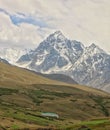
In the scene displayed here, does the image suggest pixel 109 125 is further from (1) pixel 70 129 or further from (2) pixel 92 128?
(1) pixel 70 129

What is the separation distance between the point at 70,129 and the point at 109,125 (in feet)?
51.1

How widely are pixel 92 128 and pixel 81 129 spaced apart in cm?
395

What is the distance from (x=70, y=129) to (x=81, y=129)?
9.71 meters

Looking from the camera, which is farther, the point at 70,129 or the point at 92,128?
the point at 70,129

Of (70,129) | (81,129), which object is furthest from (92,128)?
(70,129)

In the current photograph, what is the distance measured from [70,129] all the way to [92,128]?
12832 mm

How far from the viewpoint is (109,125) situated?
138 metres

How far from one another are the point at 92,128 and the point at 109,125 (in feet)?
21.0

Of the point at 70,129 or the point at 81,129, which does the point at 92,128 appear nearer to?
the point at 81,129

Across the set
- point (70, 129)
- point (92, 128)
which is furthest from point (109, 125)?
point (70, 129)

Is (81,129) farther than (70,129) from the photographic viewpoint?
No

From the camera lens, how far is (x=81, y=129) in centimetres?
13775

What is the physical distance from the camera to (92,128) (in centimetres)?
13612
